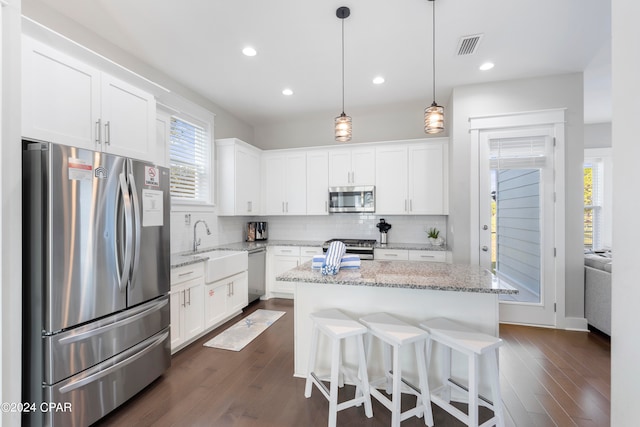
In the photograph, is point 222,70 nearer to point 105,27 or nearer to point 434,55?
point 105,27

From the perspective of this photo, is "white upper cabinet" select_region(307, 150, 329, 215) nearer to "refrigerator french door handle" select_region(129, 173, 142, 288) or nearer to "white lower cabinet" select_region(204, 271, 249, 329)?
"white lower cabinet" select_region(204, 271, 249, 329)

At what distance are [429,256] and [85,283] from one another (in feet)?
12.2

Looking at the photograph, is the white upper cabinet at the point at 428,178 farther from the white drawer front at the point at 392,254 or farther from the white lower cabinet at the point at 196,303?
the white lower cabinet at the point at 196,303

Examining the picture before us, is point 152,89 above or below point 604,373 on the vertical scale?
above

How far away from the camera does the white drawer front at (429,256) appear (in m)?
3.84

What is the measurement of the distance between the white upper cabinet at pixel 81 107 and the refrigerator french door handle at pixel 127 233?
478mm

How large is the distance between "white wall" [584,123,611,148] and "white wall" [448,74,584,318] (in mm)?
2782

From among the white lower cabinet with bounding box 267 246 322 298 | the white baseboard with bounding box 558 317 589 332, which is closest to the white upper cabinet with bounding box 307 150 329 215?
the white lower cabinet with bounding box 267 246 322 298

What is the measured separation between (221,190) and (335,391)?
337 cm

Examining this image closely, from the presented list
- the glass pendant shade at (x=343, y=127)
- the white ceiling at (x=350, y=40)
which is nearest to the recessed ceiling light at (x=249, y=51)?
the white ceiling at (x=350, y=40)

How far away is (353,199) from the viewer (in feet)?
14.7

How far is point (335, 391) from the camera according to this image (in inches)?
67.3

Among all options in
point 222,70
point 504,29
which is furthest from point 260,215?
point 504,29

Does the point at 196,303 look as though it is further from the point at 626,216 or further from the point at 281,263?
the point at 626,216
